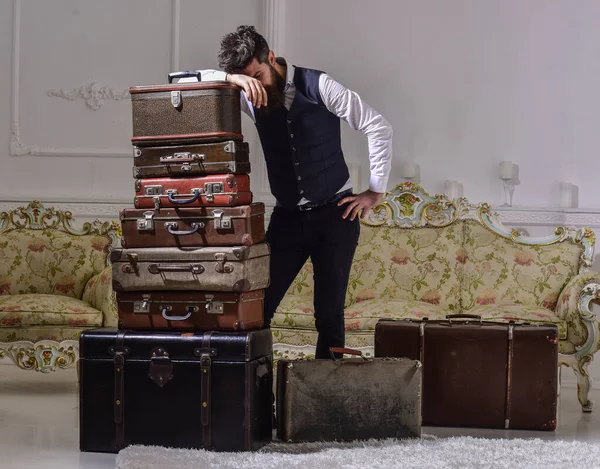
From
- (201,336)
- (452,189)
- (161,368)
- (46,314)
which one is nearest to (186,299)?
(201,336)

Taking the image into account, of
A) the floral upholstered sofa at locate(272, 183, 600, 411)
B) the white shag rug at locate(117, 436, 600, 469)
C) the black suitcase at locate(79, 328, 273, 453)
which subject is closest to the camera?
the white shag rug at locate(117, 436, 600, 469)

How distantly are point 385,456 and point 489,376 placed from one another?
872 millimetres

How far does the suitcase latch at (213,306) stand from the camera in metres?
3.20

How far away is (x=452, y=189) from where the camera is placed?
221 inches

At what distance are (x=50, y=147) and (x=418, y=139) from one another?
8.00 ft

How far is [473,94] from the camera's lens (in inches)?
224

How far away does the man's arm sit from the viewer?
10.5ft

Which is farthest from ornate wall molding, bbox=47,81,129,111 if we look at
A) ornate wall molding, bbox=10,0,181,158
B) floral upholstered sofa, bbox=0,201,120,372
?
floral upholstered sofa, bbox=0,201,120,372

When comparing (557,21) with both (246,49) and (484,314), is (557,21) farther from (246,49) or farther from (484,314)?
(246,49)

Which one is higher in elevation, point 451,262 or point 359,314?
point 451,262

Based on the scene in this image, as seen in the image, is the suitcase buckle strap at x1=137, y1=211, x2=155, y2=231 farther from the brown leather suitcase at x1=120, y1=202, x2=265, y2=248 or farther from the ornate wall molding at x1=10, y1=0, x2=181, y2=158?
the ornate wall molding at x1=10, y1=0, x2=181, y2=158

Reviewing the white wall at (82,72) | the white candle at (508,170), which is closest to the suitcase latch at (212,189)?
the white wall at (82,72)

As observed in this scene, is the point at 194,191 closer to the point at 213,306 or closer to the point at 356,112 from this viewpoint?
the point at 213,306

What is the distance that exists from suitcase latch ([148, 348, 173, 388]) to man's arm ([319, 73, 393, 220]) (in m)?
0.83
